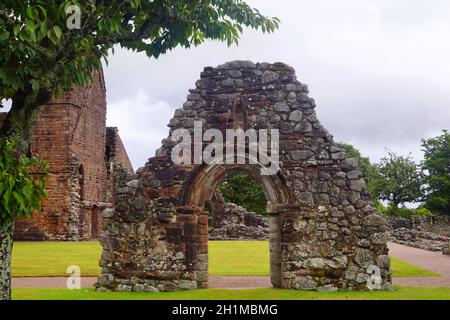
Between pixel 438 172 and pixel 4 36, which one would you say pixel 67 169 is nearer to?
pixel 4 36

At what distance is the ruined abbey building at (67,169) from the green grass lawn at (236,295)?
760 inches

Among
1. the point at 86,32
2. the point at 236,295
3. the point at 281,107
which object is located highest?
the point at 86,32

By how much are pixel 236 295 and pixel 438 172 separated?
55.5 metres

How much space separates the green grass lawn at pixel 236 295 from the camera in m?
10.5

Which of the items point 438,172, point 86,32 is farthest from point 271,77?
point 438,172

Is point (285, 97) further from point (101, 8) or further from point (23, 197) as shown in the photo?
point (23, 197)

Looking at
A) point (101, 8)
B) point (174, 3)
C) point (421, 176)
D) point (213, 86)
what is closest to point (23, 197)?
point (101, 8)

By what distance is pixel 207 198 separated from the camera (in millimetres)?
12266

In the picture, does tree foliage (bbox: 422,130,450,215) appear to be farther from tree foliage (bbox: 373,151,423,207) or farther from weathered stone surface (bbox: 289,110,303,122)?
weathered stone surface (bbox: 289,110,303,122)

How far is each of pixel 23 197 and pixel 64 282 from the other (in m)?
6.88

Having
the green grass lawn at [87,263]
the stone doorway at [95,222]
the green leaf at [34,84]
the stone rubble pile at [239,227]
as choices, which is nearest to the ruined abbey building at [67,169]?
the stone doorway at [95,222]

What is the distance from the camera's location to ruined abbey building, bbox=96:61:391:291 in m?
11.7

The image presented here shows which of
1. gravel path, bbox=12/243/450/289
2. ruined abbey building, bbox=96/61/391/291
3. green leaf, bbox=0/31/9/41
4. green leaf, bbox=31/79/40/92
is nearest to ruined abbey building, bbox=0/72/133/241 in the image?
gravel path, bbox=12/243/450/289

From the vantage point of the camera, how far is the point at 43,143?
30828mm
